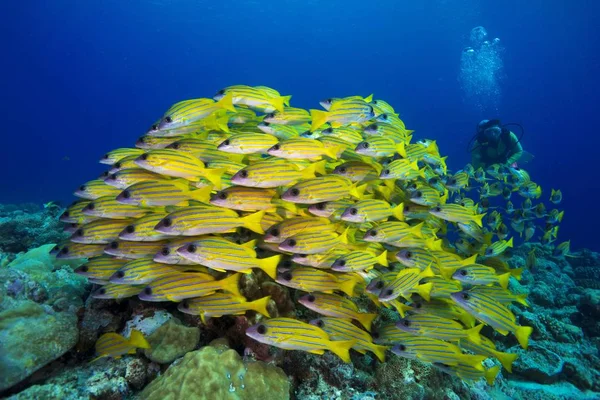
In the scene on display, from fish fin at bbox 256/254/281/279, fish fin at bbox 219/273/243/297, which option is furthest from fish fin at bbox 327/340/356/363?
fish fin at bbox 219/273/243/297

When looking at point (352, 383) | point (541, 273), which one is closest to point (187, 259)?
point (352, 383)

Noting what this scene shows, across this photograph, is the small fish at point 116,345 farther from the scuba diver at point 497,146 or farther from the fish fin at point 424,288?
the scuba diver at point 497,146

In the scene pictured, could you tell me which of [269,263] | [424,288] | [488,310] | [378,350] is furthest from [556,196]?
[269,263]

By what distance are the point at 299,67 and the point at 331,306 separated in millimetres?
133940

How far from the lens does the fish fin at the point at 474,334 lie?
3.81m

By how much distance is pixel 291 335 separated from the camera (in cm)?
312

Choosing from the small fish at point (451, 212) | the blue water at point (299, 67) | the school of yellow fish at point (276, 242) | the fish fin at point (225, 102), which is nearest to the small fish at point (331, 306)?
the school of yellow fish at point (276, 242)

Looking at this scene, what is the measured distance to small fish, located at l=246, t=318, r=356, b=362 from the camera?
310cm

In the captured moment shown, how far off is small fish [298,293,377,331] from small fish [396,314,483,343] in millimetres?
393

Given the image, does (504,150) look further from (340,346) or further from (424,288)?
(340,346)

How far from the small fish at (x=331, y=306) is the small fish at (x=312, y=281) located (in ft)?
0.25

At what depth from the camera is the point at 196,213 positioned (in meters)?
3.36

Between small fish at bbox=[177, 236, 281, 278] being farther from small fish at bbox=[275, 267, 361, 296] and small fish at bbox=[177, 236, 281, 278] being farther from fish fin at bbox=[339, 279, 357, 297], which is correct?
fish fin at bbox=[339, 279, 357, 297]

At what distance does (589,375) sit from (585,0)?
8700 centimetres
